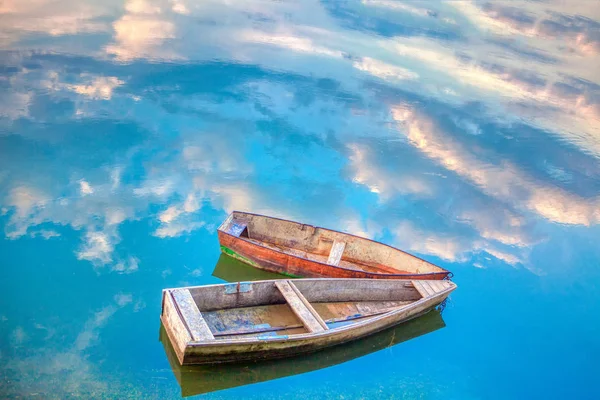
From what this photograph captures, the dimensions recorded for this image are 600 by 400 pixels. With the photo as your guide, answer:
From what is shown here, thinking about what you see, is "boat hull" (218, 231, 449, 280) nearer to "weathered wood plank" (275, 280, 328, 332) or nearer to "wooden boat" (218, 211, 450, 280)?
"wooden boat" (218, 211, 450, 280)

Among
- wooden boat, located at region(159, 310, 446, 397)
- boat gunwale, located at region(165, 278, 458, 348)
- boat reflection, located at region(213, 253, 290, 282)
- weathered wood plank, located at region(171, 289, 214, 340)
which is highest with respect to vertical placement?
weathered wood plank, located at region(171, 289, 214, 340)

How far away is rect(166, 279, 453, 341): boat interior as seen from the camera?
13.4 meters

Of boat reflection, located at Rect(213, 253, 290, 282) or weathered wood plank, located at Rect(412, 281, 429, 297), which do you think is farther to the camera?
boat reflection, located at Rect(213, 253, 290, 282)

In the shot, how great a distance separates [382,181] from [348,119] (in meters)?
4.62

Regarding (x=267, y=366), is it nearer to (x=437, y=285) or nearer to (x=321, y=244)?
(x=321, y=244)

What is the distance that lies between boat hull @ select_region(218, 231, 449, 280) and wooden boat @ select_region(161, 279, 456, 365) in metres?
0.23

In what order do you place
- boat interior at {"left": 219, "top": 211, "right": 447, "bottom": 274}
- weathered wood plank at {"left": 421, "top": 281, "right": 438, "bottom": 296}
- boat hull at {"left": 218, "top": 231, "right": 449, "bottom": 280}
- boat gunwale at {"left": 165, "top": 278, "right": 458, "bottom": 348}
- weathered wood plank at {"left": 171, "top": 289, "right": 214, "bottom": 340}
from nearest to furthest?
boat gunwale at {"left": 165, "top": 278, "right": 458, "bottom": 348} < weathered wood plank at {"left": 171, "top": 289, "right": 214, "bottom": 340} < weathered wood plank at {"left": 421, "top": 281, "right": 438, "bottom": 296} < boat hull at {"left": 218, "top": 231, "right": 449, "bottom": 280} < boat interior at {"left": 219, "top": 211, "right": 447, "bottom": 274}

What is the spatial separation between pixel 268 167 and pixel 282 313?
7.84 metres

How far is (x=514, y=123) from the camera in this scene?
27.3 m

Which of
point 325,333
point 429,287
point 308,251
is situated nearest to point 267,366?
point 325,333

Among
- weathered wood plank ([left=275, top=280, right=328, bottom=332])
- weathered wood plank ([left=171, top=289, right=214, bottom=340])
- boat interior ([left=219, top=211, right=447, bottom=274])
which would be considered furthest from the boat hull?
weathered wood plank ([left=171, top=289, right=214, bottom=340])

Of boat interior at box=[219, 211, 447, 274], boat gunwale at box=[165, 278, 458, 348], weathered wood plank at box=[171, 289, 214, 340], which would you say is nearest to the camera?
boat gunwale at box=[165, 278, 458, 348]

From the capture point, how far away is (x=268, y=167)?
70.1 ft

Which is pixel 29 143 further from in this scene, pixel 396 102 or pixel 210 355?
pixel 396 102
